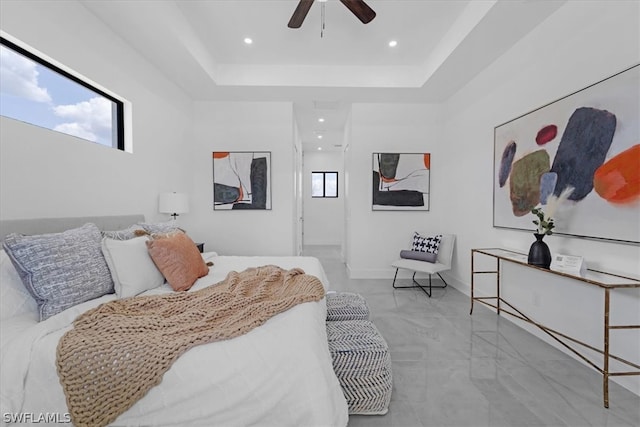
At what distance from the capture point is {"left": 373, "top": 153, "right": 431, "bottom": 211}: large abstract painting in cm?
453

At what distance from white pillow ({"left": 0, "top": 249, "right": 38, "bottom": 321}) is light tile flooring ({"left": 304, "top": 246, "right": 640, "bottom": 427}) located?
1.89 meters

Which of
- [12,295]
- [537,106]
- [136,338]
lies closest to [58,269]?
[12,295]

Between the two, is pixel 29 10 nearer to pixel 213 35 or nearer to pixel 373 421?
pixel 213 35

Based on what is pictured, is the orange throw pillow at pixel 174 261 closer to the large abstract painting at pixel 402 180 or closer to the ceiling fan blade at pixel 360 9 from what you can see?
the ceiling fan blade at pixel 360 9

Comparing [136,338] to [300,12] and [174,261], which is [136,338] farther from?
[300,12]

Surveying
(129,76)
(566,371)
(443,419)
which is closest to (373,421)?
(443,419)

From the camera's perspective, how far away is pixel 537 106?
104 inches

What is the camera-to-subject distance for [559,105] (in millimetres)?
2365

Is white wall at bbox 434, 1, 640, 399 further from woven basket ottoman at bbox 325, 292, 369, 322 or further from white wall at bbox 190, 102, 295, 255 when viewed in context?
white wall at bbox 190, 102, 295, 255

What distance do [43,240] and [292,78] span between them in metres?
3.24

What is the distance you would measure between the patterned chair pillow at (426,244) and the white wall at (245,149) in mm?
1920

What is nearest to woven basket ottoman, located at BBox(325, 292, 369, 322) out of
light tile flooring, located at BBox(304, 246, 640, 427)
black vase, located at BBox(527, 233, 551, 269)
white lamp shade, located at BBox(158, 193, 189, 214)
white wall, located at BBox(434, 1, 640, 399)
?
light tile flooring, located at BBox(304, 246, 640, 427)

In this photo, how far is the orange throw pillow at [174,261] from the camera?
1.98 meters

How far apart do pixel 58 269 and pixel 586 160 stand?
354cm
